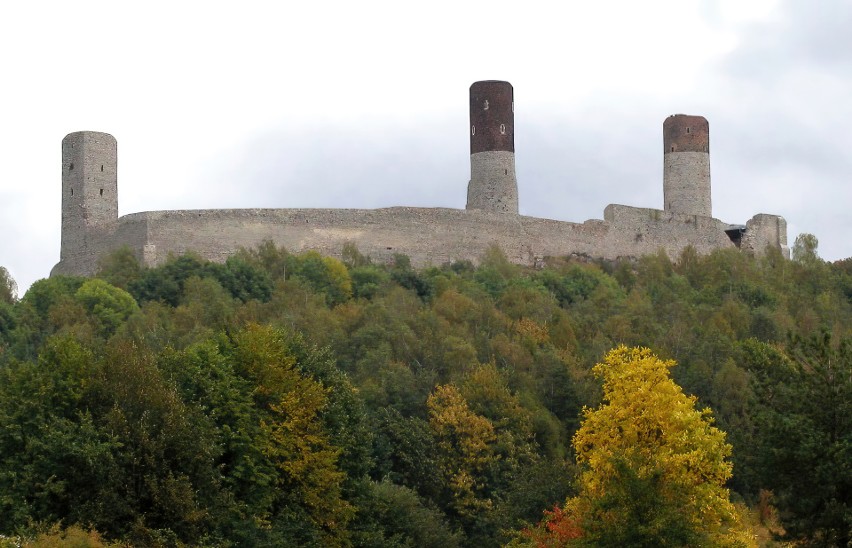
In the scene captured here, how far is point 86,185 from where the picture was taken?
58.0 meters

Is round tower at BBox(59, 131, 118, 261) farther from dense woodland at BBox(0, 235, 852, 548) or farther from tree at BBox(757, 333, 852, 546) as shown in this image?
tree at BBox(757, 333, 852, 546)

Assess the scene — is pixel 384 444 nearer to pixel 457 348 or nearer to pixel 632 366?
pixel 457 348

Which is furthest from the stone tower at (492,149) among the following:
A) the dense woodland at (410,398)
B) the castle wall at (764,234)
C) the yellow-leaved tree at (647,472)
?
the yellow-leaved tree at (647,472)

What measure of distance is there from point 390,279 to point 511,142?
24.3 feet

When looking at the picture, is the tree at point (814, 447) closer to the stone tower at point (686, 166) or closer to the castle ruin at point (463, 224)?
the castle ruin at point (463, 224)

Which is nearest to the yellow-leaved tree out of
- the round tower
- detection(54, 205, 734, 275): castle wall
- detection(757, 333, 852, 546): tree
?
detection(757, 333, 852, 546): tree

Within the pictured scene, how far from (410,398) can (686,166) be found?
21.2 meters

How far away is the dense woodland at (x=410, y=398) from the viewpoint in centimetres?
3250

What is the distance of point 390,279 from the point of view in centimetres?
5925

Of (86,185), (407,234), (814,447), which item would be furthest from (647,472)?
(86,185)

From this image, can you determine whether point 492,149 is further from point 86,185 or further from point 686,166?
point 86,185

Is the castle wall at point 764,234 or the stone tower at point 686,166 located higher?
the stone tower at point 686,166

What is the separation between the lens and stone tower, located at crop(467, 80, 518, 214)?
6341 cm

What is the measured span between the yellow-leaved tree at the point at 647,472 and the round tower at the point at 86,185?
83.9 feet
